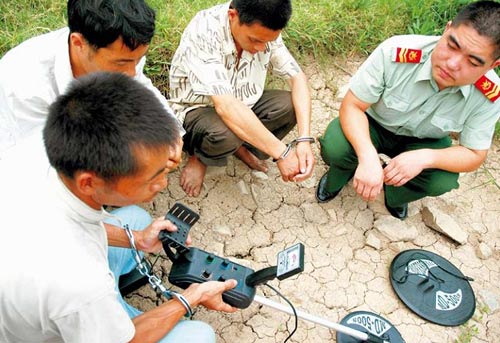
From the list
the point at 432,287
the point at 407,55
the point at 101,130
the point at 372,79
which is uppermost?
the point at 101,130

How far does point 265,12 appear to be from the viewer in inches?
84.6

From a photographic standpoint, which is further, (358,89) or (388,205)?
(388,205)

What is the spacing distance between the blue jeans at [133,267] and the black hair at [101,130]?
Answer: 619 millimetres

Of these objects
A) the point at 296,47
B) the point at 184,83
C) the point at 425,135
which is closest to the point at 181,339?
the point at 184,83

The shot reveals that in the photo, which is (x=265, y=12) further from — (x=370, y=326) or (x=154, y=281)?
(x=370, y=326)

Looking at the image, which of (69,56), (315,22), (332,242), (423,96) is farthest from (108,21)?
(315,22)

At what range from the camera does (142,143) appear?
1325mm

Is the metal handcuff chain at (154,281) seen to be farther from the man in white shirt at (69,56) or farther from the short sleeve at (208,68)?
the short sleeve at (208,68)

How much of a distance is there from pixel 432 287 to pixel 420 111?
95 centimetres

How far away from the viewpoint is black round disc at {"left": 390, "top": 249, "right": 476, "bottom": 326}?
2.55m

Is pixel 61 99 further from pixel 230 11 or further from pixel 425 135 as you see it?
pixel 425 135

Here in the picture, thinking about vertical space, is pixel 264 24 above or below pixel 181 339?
above

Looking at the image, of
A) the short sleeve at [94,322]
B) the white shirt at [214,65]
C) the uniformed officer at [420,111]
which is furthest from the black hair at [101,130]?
the uniformed officer at [420,111]

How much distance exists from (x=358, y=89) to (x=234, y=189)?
3.15 feet
